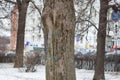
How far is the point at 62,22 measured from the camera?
6.06 m

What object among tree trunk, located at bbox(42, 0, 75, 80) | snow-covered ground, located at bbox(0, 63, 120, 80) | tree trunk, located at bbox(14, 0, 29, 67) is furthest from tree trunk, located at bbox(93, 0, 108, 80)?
tree trunk, located at bbox(14, 0, 29, 67)

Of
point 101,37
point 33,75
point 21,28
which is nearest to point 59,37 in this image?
point 101,37

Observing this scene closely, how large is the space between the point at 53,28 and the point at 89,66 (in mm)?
15901

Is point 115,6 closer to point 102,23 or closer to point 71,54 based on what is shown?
point 102,23

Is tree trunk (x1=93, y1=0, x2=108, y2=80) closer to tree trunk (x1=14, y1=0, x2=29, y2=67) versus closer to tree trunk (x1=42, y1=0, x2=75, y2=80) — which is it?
tree trunk (x1=42, y1=0, x2=75, y2=80)

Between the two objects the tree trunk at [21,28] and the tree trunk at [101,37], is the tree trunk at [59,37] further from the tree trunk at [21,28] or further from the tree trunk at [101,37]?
the tree trunk at [21,28]

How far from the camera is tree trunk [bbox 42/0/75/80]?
6031 millimetres

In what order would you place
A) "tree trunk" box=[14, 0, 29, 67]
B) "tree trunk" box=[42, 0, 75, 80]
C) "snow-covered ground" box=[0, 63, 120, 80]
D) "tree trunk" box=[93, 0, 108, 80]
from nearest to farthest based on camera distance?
1. "tree trunk" box=[42, 0, 75, 80]
2. "tree trunk" box=[93, 0, 108, 80]
3. "snow-covered ground" box=[0, 63, 120, 80]
4. "tree trunk" box=[14, 0, 29, 67]

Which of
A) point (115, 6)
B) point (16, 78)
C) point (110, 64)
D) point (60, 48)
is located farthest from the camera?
point (110, 64)

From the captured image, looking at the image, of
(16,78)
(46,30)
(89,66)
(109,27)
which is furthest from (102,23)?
(89,66)

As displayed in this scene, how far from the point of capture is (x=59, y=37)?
6.04 meters

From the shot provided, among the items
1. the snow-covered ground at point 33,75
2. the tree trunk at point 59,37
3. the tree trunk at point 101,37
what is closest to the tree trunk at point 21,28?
the snow-covered ground at point 33,75

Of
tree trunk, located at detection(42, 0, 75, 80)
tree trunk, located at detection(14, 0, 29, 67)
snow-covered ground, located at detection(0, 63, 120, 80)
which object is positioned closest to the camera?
tree trunk, located at detection(42, 0, 75, 80)

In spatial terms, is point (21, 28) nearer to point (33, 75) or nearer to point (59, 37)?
point (33, 75)
